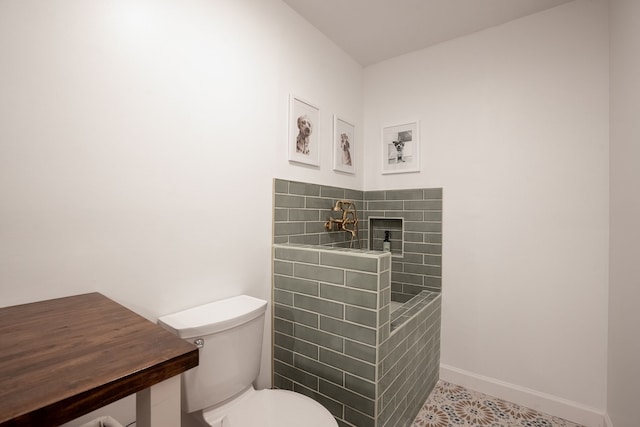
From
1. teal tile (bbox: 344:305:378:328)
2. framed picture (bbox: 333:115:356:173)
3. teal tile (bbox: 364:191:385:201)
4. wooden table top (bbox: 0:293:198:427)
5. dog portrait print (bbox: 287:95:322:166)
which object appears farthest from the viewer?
teal tile (bbox: 364:191:385:201)

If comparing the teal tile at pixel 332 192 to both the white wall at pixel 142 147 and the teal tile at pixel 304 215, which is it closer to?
the teal tile at pixel 304 215

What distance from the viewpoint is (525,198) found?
1.82 metres

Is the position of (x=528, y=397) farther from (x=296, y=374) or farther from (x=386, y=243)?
(x=296, y=374)

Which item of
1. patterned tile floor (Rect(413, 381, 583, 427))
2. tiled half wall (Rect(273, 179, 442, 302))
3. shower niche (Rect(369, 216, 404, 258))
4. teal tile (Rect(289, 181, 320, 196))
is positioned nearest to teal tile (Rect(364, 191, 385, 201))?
tiled half wall (Rect(273, 179, 442, 302))

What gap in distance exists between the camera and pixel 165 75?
121 cm

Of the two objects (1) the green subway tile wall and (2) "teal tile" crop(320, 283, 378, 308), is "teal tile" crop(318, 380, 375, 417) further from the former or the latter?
(2) "teal tile" crop(320, 283, 378, 308)

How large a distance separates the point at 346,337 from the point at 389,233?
1.22 metres

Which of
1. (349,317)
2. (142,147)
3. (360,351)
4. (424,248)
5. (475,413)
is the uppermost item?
(142,147)

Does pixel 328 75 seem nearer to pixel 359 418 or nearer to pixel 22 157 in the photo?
pixel 22 157

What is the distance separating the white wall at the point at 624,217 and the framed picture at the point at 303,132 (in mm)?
1596

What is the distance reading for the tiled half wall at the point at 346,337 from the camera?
1.28 metres

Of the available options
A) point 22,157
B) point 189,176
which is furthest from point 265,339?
point 22,157

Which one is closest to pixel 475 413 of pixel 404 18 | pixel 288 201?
pixel 288 201

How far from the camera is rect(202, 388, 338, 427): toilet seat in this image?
107cm
